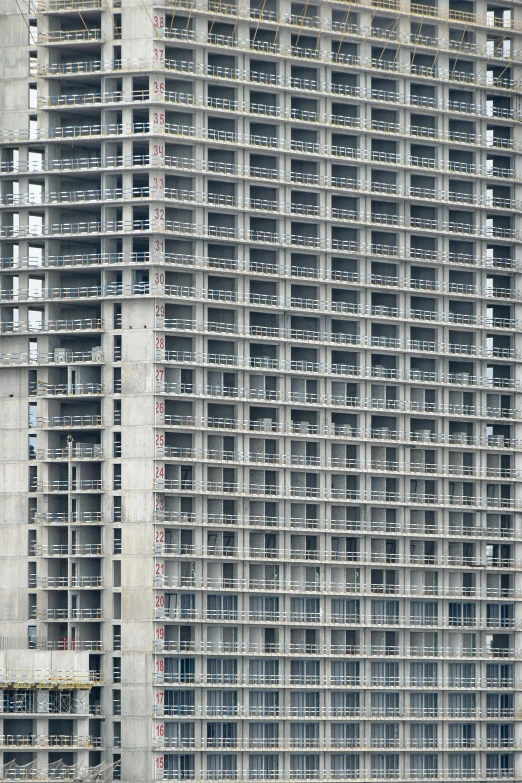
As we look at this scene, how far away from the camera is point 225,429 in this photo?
189 meters

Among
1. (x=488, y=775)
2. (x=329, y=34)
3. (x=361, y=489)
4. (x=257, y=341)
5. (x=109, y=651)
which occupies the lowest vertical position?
(x=488, y=775)

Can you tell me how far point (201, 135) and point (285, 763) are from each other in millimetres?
59061

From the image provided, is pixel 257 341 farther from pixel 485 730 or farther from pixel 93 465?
pixel 485 730

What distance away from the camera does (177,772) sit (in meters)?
183

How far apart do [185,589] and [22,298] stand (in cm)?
3136

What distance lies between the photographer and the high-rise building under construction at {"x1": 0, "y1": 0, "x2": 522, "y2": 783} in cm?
18438

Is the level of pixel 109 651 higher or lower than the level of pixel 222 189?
lower

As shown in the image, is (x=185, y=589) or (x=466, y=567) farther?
(x=466, y=567)

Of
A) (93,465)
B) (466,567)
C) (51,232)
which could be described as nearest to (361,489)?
(466,567)

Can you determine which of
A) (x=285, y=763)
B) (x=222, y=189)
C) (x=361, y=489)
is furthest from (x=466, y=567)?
(x=222, y=189)

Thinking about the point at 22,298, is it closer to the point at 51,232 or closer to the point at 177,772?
the point at 51,232

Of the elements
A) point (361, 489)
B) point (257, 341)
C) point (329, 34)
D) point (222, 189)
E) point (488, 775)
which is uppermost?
point (329, 34)

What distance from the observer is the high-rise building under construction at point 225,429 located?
184 meters

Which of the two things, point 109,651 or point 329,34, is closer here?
point 109,651
